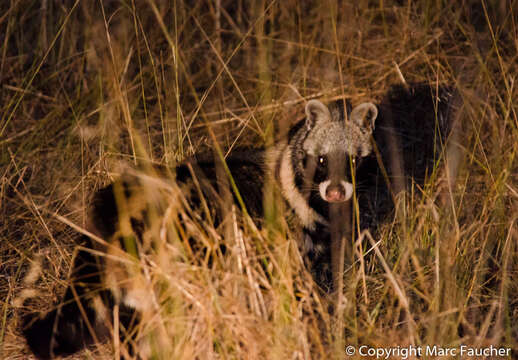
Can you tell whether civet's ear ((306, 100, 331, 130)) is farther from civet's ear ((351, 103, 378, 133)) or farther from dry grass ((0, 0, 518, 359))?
dry grass ((0, 0, 518, 359))

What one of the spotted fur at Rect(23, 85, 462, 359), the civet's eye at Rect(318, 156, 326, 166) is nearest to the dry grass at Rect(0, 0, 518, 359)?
the spotted fur at Rect(23, 85, 462, 359)

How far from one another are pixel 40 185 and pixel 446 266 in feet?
11.1

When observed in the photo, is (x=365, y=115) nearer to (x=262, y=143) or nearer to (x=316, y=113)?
(x=316, y=113)

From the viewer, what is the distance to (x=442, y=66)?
5.41 meters

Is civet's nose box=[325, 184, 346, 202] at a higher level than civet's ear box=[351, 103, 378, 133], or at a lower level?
lower

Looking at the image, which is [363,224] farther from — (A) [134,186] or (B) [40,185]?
(B) [40,185]

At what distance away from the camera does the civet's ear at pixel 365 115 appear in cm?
402

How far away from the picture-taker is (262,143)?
4945 millimetres

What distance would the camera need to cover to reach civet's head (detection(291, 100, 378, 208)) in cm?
389

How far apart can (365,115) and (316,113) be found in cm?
37

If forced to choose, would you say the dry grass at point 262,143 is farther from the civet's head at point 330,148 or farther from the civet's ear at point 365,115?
the civet's ear at point 365,115

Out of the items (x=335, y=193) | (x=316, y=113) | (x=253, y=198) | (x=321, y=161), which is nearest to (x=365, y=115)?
(x=316, y=113)

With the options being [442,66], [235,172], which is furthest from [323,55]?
[235,172]

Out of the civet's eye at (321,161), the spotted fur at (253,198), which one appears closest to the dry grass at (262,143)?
the spotted fur at (253,198)
